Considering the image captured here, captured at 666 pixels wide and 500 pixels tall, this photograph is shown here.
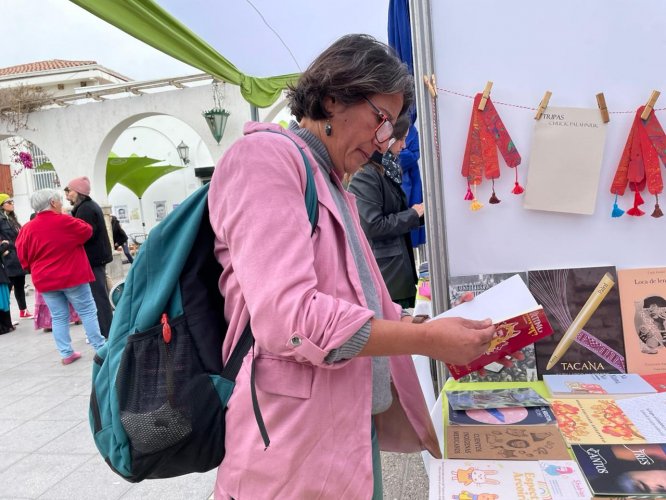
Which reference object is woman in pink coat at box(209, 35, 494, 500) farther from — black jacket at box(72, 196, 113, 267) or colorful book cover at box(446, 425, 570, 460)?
black jacket at box(72, 196, 113, 267)

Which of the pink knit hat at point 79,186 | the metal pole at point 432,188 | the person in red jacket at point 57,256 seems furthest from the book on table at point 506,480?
the pink knit hat at point 79,186

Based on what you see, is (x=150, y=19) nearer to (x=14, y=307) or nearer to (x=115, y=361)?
(x=115, y=361)

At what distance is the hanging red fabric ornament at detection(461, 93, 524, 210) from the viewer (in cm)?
166

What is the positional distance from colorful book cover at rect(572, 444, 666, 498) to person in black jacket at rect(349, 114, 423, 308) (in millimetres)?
1811

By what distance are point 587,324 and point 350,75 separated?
1216mm

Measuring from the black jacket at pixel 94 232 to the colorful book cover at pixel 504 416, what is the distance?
200 inches

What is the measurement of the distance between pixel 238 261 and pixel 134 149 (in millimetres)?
20150

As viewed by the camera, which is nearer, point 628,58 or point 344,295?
point 344,295

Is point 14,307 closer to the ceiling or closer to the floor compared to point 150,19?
closer to the floor

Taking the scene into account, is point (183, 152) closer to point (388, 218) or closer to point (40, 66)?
point (40, 66)

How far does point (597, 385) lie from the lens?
1.57 metres

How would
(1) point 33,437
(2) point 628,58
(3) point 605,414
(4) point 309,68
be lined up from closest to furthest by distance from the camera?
(4) point 309,68, (3) point 605,414, (2) point 628,58, (1) point 33,437

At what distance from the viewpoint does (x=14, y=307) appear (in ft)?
30.5

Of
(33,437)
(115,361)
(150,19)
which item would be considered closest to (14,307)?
(33,437)
